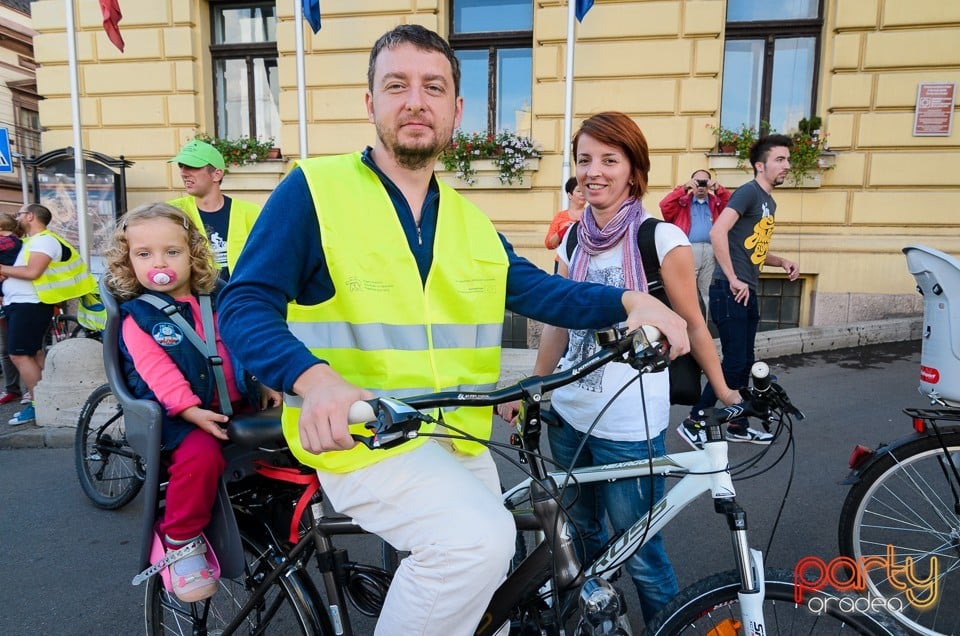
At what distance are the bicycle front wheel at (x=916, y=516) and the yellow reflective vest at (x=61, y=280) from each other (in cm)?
632

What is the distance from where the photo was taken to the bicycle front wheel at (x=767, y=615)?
1.51m

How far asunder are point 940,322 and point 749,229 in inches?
87.9

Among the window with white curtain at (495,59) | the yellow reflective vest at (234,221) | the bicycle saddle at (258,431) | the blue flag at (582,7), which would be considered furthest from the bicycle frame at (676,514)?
the window with white curtain at (495,59)

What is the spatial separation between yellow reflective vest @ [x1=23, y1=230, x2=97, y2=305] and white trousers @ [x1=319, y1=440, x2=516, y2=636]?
216 inches

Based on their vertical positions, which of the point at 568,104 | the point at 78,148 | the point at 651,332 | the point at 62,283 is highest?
the point at 568,104

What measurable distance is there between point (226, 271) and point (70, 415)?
2123 mm

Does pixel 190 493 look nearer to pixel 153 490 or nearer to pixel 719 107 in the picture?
pixel 153 490

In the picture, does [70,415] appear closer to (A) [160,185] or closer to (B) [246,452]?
(B) [246,452]

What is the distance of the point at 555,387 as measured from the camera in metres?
1.41

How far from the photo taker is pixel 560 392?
2.29 m

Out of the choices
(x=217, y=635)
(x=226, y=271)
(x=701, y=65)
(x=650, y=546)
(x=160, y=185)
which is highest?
(x=701, y=65)

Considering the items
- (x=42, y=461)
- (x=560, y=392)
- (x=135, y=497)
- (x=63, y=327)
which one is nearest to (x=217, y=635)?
(x=560, y=392)

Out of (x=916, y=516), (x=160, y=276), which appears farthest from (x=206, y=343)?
(x=916, y=516)

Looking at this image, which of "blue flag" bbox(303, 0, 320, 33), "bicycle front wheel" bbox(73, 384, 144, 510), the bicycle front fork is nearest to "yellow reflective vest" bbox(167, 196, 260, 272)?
"bicycle front wheel" bbox(73, 384, 144, 510)
